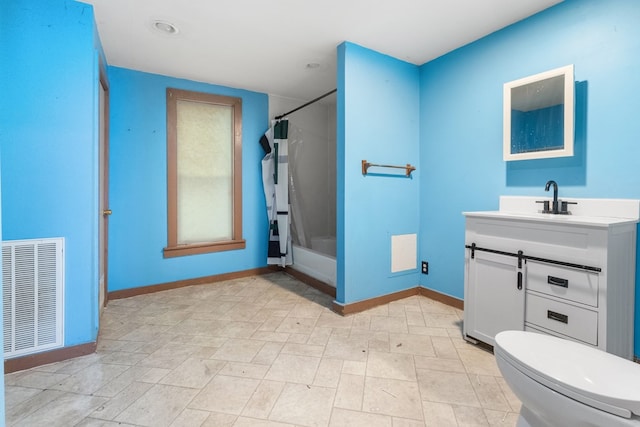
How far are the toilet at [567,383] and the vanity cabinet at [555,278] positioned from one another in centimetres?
61

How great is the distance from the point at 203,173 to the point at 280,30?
1771 mm

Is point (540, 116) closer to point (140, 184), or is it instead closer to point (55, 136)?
point (55, 136)

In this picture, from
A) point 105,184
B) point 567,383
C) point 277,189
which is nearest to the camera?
point 567,383

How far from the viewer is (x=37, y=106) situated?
5.83ft

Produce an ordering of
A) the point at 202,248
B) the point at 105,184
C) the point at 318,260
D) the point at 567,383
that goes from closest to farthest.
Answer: the point at 567,383, the point at 105,184, the point at 318,260, the point at 202,248

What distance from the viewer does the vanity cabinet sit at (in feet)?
4.87

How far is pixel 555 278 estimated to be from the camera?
1627 millimetres

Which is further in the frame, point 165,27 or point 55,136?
point 165,27

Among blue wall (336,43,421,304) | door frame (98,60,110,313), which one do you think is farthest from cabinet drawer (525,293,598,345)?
door frame (98,60,110,313)

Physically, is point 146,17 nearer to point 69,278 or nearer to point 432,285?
point 69,278

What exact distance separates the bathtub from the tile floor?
21.6 inches

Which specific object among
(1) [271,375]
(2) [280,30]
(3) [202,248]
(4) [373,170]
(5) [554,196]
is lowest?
(1) [271,375]

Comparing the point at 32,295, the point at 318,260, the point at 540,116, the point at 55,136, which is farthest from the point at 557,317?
the point at 55,136

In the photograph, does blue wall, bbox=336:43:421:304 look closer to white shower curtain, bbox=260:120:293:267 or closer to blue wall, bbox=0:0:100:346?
white shower curtain, bbox=260:120:293:267
